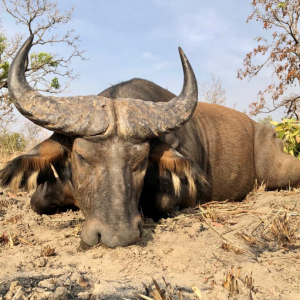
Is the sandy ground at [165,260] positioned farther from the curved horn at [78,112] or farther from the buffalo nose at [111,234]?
the curved horn at [78,112]

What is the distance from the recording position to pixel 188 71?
416cm

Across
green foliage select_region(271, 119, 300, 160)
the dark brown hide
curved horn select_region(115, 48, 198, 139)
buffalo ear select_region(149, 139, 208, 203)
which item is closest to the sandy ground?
buffalo ear select_region(149, 139, 208, 203)

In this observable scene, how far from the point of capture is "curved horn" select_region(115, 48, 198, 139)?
3617mm

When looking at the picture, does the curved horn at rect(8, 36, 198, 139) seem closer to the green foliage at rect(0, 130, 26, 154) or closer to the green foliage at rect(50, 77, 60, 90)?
the green foliage at rect(0, 130, 26, 154)

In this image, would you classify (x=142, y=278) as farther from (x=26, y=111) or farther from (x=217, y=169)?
(x=217, y=169)

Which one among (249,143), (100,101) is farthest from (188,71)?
(249,143)

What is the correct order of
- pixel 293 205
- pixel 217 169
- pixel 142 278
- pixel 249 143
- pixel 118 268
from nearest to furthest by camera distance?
pixel 142 278
pixel 118 268
pixel 293 205
pixel 217 169
pixel 249 143

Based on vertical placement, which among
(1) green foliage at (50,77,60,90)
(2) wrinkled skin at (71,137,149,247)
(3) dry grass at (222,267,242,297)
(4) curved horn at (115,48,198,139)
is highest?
(1) green foliage at (50,77,60,90)

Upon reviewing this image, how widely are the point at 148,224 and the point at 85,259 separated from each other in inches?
51.8

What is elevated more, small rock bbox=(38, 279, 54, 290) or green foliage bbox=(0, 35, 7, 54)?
green foliage bbox=(0, 35, 7, 54)

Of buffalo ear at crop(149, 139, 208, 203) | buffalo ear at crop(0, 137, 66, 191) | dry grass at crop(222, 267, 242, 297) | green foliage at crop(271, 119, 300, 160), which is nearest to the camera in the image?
dry grass at crop(222, 267, 242, 297)

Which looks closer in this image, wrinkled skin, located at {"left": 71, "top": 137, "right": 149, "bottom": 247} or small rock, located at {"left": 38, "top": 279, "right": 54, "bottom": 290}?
small rock, located at {"left": 38, "top": 279, "right": 54, "bottom": 290}

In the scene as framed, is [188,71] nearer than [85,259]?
No

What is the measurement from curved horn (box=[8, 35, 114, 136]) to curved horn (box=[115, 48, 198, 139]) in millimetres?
158
